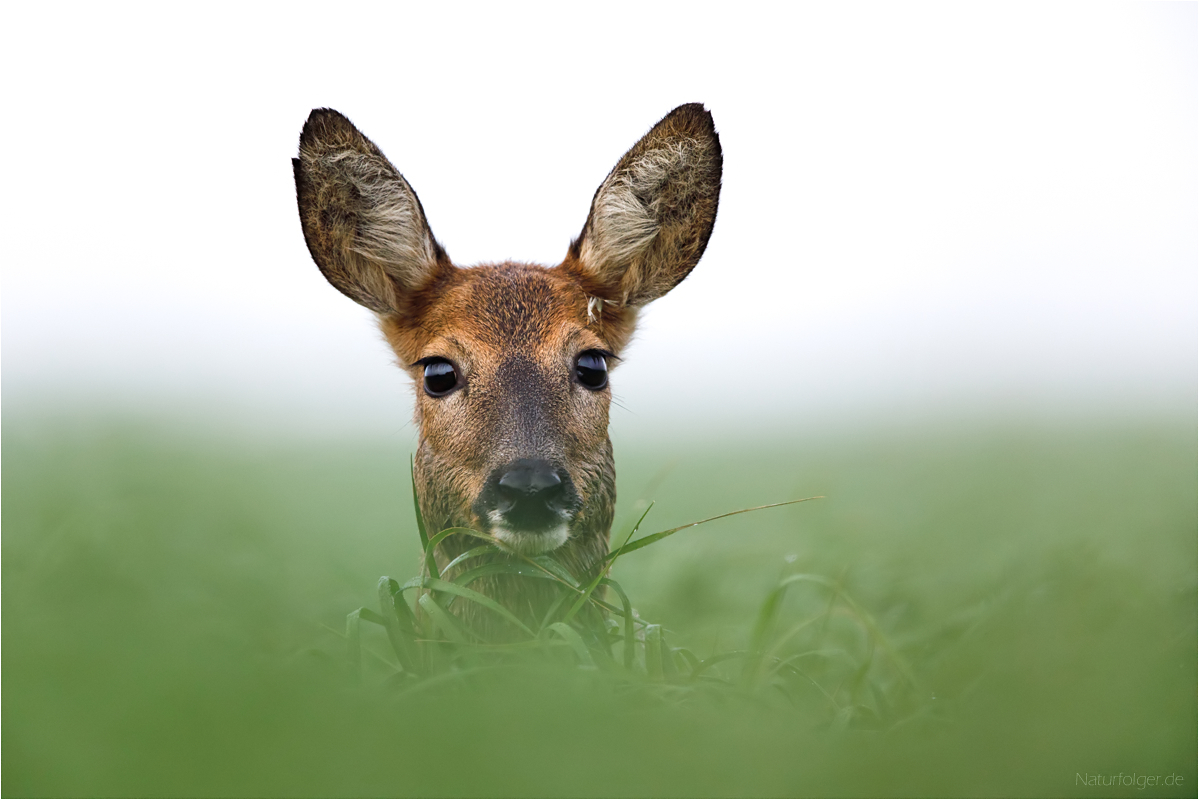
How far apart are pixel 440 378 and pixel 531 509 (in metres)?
1.17

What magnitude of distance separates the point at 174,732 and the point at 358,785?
0.43 metres

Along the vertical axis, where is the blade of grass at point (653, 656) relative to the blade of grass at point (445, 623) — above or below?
below

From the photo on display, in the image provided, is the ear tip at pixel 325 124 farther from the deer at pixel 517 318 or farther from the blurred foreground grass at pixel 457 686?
the blurred foreground grass at pixel 457 686

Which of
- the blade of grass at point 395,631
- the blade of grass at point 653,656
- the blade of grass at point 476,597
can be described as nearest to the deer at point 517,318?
the blade of grass at point 476,597

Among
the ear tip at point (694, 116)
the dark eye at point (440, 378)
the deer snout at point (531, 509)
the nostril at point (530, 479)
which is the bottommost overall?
the deer snout at point (531, 509)

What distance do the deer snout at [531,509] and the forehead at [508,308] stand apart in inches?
38.6

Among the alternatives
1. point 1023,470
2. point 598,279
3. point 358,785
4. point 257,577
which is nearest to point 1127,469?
point 1023,470

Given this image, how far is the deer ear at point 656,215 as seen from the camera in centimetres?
541

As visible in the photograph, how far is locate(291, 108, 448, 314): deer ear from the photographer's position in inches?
203

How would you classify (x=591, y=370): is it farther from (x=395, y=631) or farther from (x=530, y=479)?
(x=395, y=631)

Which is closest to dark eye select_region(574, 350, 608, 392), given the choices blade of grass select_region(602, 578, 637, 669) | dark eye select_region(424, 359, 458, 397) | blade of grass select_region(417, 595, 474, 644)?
dark eye select_region(424, 359, 458, 397)

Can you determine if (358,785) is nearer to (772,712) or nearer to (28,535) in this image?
(772,712)

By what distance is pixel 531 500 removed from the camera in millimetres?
4008

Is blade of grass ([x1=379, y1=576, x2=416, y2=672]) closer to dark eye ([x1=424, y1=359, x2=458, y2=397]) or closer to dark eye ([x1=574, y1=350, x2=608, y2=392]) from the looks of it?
dark eye ([x1=424, y1=359, x2=458, y2=397])
